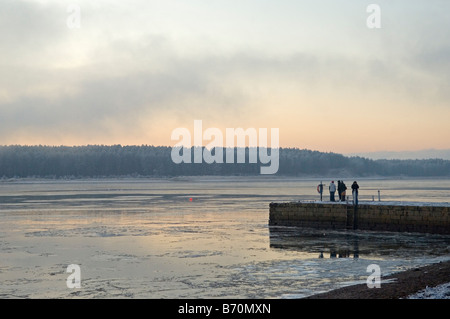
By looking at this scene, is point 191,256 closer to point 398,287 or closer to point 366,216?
point 398,287

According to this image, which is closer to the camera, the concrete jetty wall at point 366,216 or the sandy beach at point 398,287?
the sandy beach at point 398,287

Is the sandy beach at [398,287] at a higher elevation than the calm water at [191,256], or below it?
higher

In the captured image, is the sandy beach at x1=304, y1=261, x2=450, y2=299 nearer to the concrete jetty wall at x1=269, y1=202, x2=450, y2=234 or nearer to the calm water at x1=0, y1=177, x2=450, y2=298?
the calm water at x1=0, y1=177, x2=450, y2=298

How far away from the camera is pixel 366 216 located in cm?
3894

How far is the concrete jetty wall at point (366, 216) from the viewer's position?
3606 centimetres

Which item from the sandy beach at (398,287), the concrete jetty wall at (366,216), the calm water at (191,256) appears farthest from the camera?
the concrete jetty wall at (366,216)

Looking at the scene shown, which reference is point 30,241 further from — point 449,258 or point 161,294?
point 449,258

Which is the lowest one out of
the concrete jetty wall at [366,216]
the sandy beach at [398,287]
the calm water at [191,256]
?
the calm water at [191,256]

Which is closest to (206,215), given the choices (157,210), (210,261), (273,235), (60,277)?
(157,210)

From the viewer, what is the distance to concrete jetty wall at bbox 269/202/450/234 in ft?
118

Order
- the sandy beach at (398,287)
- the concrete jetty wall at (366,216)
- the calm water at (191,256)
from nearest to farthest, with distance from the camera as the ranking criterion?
the sandy beach at (398,287)
the calm water at (191,256)
the concrete jetty wall at (366,216)

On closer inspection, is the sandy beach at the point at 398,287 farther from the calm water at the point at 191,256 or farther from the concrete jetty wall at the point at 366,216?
the concrete jetty wall at the point at 366,216

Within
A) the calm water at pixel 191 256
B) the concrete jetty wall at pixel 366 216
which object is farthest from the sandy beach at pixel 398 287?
the concrete jetty wall at pixel 366 216

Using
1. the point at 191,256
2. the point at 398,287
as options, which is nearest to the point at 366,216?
the point at 191,256
